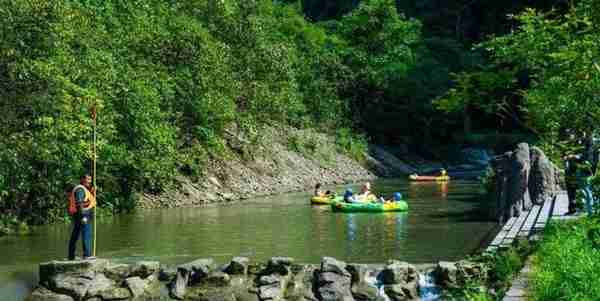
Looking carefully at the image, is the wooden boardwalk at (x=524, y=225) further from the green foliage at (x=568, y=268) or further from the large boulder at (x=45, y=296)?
the large boulder at (x=45, y=296)

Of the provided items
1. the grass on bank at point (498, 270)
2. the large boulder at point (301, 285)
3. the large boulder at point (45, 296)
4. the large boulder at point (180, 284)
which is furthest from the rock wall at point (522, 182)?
the large boulder at point (45, 296)

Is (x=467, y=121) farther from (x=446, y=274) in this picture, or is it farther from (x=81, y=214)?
(x=81, y=214)

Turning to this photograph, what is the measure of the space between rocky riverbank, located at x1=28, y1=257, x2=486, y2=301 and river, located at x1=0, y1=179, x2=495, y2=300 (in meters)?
1.26

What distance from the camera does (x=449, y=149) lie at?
6681 centimetres

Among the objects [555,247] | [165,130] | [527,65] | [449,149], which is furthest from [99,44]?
[449,149]

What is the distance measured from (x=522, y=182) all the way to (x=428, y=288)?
9219 mm

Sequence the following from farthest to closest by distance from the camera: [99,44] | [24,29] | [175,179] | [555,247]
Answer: [175,179] < [99,44] < [24,29] < [555,247]

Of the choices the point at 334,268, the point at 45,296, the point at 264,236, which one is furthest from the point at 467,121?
the point at 45,296

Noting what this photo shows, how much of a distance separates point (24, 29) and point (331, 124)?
35672mm

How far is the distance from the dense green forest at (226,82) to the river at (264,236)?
2.13m

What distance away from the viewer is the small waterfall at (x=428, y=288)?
51.0 ft

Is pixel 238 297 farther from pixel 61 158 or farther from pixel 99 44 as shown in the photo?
pixel 99 44

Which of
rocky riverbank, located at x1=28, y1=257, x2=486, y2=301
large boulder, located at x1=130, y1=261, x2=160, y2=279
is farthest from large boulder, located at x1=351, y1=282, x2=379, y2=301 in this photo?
large boulder, located at x1=130, y1=261, x2=160, y2=279

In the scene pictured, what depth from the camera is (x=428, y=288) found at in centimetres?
1587
